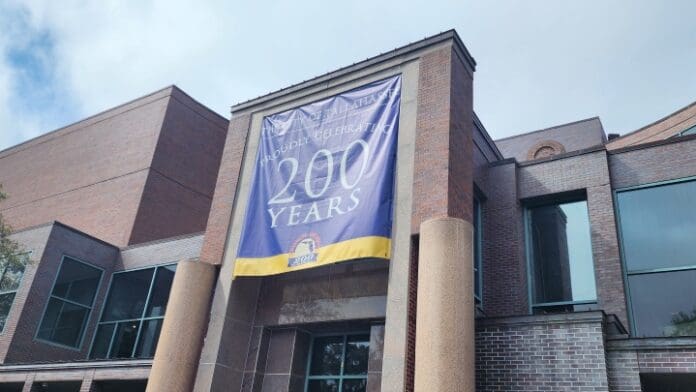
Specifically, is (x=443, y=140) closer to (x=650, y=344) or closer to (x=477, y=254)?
(x=477, y=254)

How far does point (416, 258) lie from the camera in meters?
12.5

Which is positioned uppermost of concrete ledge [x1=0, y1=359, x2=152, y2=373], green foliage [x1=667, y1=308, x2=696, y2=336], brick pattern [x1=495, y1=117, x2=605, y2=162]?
brick pattern [x1=495, y1=117, x2=605, y2=162]

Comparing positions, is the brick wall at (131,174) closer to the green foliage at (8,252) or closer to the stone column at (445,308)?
the green foliage at (8,252)

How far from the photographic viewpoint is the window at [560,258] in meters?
15.2

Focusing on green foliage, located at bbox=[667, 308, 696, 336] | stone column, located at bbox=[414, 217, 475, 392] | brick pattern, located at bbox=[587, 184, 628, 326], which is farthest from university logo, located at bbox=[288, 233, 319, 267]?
green foliage, located at bbox=[667, 308, 696, 336]

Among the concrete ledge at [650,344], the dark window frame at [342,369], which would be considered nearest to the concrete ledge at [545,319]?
the concrete ledge at [650,344]

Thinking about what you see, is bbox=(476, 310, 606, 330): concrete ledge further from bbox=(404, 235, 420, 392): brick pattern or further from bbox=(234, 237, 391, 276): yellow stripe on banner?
bbox=(234, 237, 391, 276): yellow stripe on banner

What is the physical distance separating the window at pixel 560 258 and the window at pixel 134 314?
12384mm

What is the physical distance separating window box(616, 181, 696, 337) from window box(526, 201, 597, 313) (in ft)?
3.06

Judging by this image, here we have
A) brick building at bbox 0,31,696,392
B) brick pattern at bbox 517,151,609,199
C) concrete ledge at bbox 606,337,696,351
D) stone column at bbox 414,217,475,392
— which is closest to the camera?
stone column at bbox 414,217,475,392

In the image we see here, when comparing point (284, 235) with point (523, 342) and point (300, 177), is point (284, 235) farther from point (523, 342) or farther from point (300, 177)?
point (523, 342)

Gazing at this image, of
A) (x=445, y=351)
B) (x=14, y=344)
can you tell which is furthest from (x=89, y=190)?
(x=445, y=351)

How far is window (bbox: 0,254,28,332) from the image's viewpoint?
21.4 meters

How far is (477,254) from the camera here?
1658 cm
